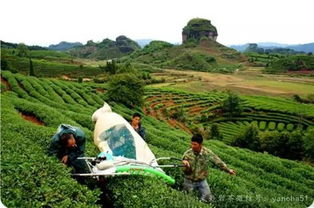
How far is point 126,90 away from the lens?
186 ft

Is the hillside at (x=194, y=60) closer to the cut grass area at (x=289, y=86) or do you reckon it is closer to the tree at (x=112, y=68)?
the cut grass area at (x=289, y=86)

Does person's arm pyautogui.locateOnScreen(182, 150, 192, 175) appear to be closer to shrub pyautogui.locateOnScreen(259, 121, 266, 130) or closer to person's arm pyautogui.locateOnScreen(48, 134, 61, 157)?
person's arm pyautogui.locateOnScreen(48, 134, 61, 157)

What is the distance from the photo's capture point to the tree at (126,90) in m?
56.7

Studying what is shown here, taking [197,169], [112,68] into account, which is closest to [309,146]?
[197,169]

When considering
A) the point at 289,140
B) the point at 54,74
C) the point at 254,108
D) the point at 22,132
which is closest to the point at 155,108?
the point at 254,108

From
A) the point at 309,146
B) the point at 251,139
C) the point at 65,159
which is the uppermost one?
the point at 65,159

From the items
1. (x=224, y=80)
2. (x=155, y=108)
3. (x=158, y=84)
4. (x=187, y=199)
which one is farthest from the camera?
(x=224, y=80)

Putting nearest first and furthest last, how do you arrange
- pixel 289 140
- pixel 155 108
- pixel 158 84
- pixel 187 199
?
pixel 187 199, pixel 289 140, pixel 155 108, pixel 158 84

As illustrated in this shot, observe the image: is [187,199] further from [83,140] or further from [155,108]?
[155,108]

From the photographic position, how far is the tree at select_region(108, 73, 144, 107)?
2233 inches

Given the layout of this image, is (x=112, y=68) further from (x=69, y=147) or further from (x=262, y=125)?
(x=69, y=147)

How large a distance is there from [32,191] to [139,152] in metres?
3.14

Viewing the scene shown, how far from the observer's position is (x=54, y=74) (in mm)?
88062

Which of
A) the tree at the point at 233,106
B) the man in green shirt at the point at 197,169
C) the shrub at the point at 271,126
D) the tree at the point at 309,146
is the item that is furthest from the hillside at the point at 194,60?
the man in green shirt at the point at 197,169
